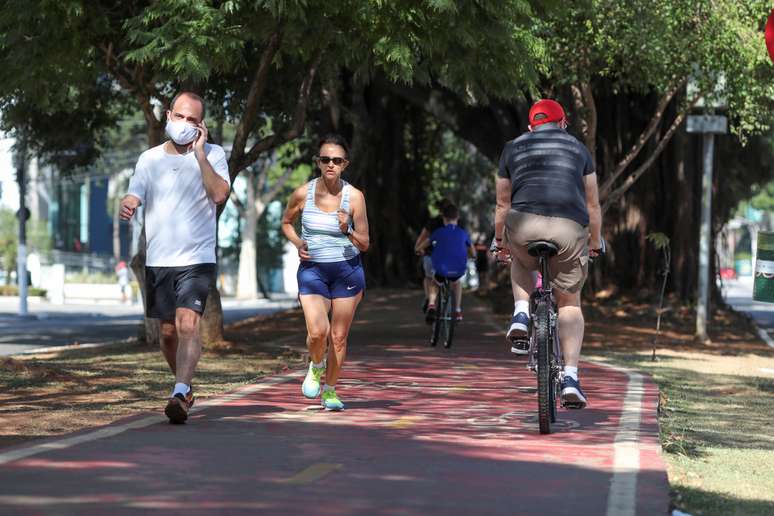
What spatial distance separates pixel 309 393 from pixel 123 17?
25.3ft

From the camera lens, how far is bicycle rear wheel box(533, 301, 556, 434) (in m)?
9.27

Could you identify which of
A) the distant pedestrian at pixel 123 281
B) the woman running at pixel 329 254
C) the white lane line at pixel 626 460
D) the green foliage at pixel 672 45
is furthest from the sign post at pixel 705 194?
the distant pedestrian at pixel 123 281

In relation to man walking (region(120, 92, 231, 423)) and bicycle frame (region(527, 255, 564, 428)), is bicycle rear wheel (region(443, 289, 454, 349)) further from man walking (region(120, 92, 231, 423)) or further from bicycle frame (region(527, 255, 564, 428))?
man walking (region(120, 92, 231, 423))

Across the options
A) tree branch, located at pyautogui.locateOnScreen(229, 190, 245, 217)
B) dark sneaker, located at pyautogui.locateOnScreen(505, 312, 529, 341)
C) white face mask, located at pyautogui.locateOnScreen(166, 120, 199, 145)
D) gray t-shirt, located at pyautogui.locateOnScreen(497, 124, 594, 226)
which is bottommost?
dark sneaker, located at pyautogui.locateOnScreen(505, 312, 529, 341)

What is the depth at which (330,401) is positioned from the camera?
1076 cm

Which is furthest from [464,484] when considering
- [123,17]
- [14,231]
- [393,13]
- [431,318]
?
[14,231]

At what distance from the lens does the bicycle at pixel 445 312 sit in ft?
62.7

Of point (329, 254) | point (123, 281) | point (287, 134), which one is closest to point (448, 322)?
point (287, 134)

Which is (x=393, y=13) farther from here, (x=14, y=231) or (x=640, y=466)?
(x=14, y=231)

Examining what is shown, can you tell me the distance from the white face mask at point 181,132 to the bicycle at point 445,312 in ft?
31.8

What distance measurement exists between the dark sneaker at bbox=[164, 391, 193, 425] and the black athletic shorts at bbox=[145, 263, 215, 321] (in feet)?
1.78

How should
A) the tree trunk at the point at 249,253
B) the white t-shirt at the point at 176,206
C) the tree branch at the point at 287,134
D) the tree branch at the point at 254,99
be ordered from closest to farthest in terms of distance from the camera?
the white t-shirt at the point at 176,206
the tree branch at the point at 254,99
the tree branch at the point at 287,134
the tree trunk at the point at 249,253

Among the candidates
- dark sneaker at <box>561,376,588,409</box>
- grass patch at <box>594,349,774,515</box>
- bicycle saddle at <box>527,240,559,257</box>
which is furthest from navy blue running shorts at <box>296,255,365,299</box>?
grass patch at <box>594,349,774,515</box>

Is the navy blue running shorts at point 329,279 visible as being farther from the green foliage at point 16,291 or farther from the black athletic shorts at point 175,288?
the green foliage at point 16,291
